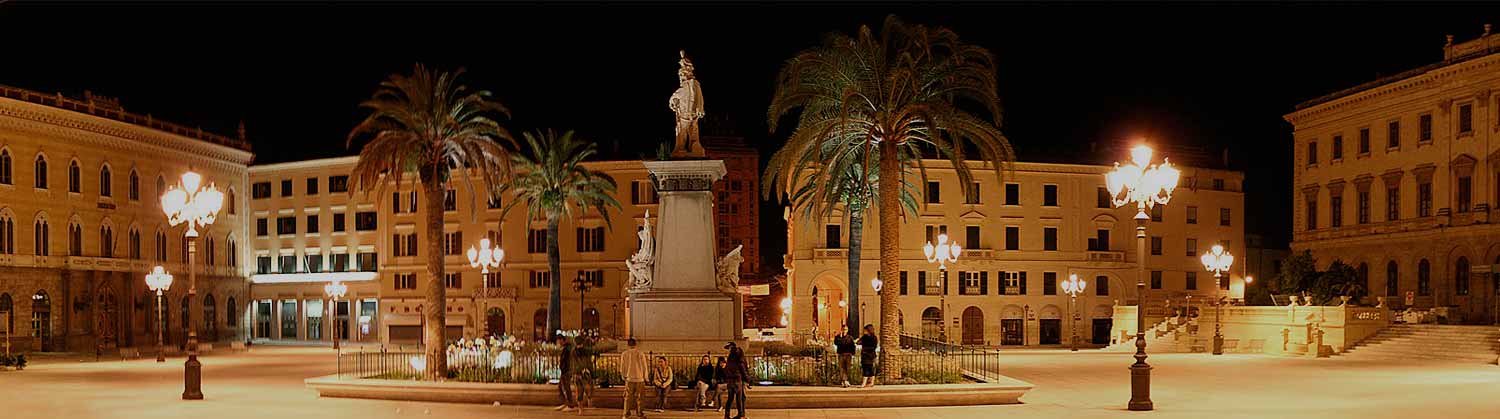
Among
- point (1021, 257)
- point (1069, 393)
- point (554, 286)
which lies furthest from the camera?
point (1021, 257)

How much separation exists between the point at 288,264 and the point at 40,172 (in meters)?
20.9

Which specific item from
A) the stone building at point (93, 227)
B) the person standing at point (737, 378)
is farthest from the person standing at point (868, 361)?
the stone building at point (93, 227)

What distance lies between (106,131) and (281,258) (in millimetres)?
17420

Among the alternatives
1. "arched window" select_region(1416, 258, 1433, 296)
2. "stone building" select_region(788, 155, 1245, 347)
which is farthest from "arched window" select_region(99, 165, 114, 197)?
"arched window" select_region(1416, 258, 1433, 296)

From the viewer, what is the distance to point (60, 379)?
3853 cm

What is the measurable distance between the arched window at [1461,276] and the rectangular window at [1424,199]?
9.74 ft

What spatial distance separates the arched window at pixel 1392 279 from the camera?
2367 inches

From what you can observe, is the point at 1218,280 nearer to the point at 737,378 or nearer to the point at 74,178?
the point at 737,378

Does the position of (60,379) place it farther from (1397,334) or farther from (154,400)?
(1397,334)

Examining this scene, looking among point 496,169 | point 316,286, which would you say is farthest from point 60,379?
point 316,286

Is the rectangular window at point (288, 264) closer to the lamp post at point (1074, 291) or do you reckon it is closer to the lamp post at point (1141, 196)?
the lamp post at point (1074, 291)

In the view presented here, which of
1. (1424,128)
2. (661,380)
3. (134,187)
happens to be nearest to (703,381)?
(661,380)

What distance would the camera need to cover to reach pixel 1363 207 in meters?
63.2

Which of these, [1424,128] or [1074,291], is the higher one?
[1424,128]
